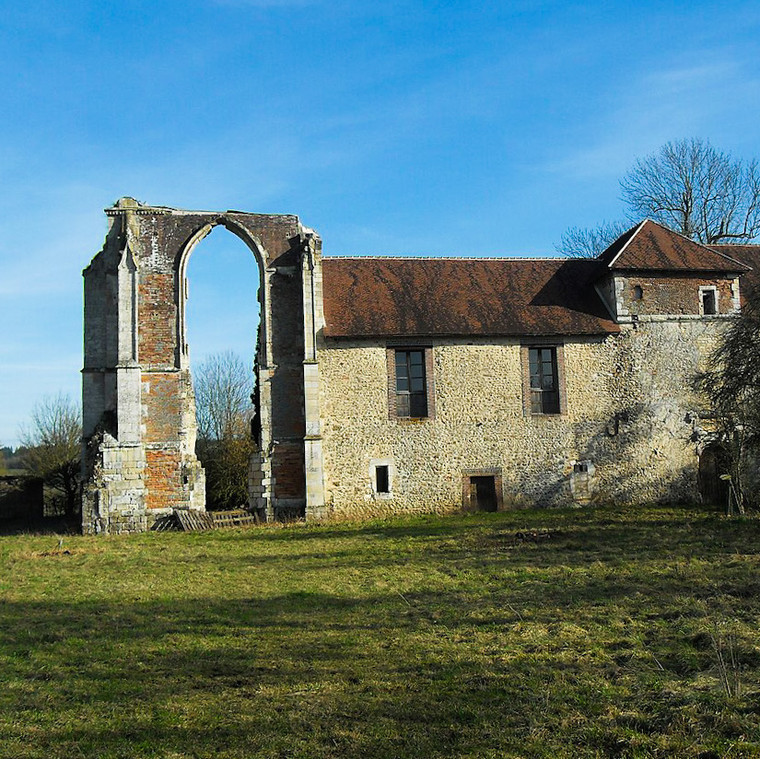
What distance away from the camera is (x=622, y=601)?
9094 mm

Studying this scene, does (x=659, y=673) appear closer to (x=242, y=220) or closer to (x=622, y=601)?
(x=622, y=601)

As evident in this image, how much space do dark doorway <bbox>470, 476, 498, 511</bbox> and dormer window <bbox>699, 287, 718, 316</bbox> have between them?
8219mm

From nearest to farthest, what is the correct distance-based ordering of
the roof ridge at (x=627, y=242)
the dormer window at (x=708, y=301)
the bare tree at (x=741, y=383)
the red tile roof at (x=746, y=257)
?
the bare tree at (x=741, y=383), the roof ridge at (x=627, y=242), the dormer window at (x=708, y=301), the red tile roof at (x=746, y=257)

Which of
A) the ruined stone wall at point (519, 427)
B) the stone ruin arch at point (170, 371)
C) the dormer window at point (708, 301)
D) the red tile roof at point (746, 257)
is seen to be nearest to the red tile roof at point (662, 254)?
the dormer window at point (708, 301)

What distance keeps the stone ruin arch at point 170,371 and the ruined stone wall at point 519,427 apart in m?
0.94

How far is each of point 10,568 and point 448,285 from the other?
14.3m

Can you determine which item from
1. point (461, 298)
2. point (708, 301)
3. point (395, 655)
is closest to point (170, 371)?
point (461, 298)

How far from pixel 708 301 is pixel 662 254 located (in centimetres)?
196

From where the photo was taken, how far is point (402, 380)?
21844 mm

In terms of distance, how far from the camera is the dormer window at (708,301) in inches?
910

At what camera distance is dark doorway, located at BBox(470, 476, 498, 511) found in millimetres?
21703

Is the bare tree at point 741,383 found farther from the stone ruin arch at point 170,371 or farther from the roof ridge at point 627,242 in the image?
the stone ruin arch at point 170,371

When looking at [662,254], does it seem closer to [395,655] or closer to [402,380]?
[402,380]

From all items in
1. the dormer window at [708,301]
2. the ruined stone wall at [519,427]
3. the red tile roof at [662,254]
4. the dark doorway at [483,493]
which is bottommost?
the dark doorway at [483,493]
